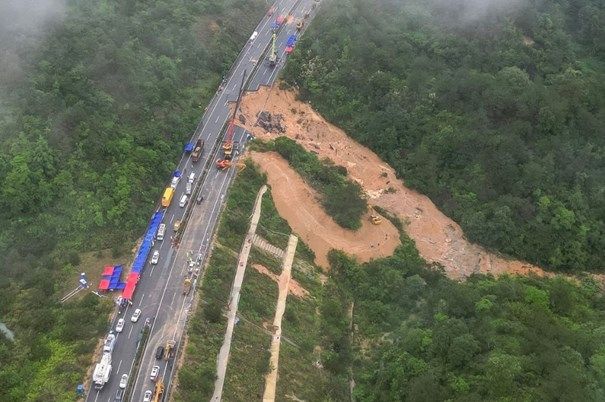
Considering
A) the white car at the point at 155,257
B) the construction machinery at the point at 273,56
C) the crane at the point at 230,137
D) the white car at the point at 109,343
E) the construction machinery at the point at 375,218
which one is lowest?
the white car at the point at 109,343

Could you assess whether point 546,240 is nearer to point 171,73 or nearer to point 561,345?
point 561,345

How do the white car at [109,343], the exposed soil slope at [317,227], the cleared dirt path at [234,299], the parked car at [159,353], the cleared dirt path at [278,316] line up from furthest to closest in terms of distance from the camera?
the exposed soil slope at [317,227] → the cleared dirt path at [278,316] → the cleared dirt path at [234,299] → the parked car at [159,353] → the white car at [109,343]

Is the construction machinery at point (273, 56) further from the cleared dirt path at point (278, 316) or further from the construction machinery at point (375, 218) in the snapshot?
the cleared dirt path at point (278, 316)

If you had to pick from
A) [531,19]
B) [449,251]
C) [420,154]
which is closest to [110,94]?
[420,154]

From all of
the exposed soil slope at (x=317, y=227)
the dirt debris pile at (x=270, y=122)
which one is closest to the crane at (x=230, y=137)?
the exposed soil slope at (x=317, y=227)

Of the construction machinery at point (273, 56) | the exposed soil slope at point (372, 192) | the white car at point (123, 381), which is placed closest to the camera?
the white car at point (123, 381)

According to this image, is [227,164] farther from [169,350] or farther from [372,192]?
[169,350]

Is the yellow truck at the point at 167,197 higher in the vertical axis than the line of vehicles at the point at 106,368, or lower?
higher

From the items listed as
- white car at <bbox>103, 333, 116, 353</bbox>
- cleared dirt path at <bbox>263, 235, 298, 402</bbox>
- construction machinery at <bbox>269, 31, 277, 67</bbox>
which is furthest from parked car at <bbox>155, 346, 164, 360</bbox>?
construction machinery at <bbox>269, 31, 277, 67</bbox>

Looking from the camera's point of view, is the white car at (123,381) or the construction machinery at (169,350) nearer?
the white car at (123,381)
